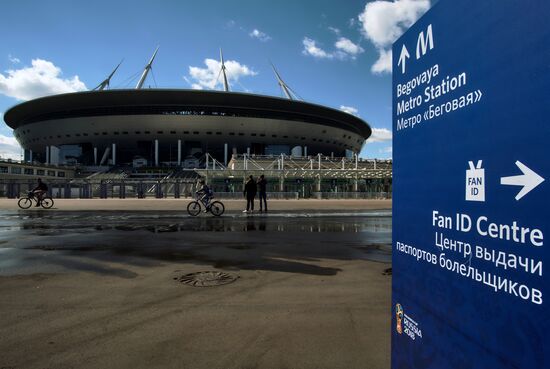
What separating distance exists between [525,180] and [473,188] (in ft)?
0.95

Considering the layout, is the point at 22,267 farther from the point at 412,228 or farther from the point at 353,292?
the point at 412,228

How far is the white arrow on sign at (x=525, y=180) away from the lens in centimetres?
129

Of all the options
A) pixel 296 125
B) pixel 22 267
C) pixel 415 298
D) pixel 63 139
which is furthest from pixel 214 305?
pixel 63 139

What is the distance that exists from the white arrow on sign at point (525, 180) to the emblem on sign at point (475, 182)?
0.50 feet

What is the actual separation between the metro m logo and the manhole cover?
14.0 feet

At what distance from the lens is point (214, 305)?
4414 mm

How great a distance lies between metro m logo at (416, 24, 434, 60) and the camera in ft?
6.39

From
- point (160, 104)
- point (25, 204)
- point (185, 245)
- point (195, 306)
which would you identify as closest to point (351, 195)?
point (25, 204)

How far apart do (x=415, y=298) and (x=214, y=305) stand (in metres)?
2.93

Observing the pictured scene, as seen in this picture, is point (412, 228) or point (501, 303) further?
point (412, 228)

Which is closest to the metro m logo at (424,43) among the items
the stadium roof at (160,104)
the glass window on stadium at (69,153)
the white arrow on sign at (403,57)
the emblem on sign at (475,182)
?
the white arrow on sign at (403,57)

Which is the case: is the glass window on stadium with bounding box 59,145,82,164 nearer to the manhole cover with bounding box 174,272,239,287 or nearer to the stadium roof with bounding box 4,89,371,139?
the stadium roof with bounding box 4,89,371,139

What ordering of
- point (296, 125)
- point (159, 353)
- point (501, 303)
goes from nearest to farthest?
point (501, 303), point (159, 353), point (296, 125)

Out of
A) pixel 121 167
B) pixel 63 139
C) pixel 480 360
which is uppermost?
pixel 63 139
